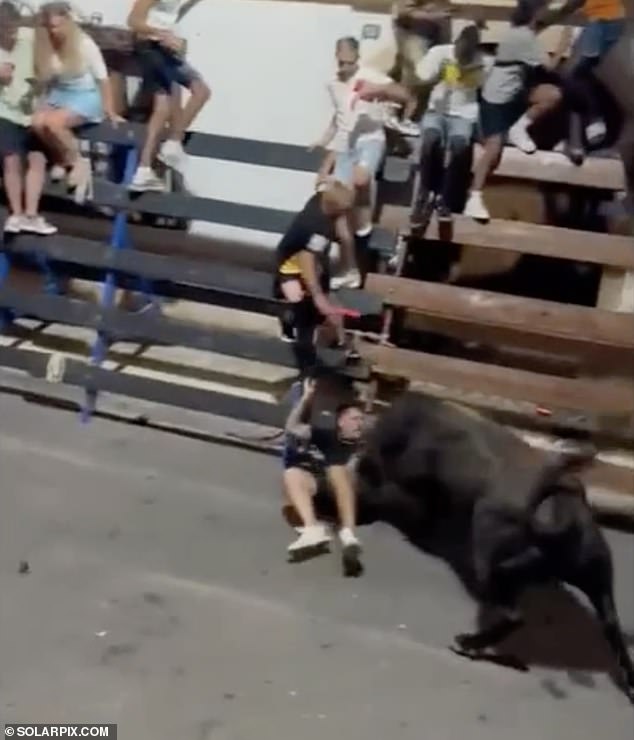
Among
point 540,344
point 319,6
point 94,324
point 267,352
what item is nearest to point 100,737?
point 267,352

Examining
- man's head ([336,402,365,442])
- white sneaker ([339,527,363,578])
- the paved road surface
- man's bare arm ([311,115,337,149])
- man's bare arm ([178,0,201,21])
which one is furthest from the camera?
man's bare arm ([178,0,201,21])

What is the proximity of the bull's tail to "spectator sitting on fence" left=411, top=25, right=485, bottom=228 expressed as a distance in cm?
100

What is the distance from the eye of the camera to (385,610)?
9.21 ft

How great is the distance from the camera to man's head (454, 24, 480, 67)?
10.8 feet

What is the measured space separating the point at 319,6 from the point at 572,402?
1476 mm

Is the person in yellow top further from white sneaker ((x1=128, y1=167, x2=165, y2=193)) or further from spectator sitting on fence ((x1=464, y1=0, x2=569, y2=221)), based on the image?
white sneaker ((x1=128, y1=167, x2=165, y2=193))

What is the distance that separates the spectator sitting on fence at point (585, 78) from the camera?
313 centimetres

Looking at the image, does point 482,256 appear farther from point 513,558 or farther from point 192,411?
point 513,558

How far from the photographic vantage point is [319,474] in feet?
10.4

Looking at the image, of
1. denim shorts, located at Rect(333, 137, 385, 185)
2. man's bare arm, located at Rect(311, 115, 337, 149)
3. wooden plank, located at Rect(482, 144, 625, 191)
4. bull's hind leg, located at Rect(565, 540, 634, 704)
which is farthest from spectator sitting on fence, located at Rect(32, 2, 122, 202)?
bull's hind leg, located at Rect(565, 540, 634, 704)

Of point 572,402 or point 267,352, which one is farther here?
point 267,352

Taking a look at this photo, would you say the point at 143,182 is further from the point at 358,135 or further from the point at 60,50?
the point at 358,135

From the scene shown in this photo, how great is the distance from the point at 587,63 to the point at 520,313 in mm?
677

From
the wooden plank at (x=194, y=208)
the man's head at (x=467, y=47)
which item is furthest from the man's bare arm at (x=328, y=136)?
the man's head at (x=467, y=47)
